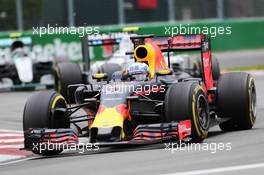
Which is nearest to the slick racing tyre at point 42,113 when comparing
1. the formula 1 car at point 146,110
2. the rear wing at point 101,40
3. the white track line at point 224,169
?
the formula 1 car at point 146,110

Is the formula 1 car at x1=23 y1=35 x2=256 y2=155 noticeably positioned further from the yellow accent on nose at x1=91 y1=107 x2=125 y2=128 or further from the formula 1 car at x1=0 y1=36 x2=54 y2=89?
the formula 1 car at x1=0 y1=36 x2=54 y2=89

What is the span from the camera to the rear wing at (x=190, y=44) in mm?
13875

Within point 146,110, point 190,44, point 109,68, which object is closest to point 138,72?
point 146,110

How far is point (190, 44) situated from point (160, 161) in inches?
170

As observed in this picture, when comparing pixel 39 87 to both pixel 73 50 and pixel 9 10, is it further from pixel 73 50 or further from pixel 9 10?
pixel 9 10

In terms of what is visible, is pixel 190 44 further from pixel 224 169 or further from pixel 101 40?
pixel 101 40

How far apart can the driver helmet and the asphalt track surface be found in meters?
1.22

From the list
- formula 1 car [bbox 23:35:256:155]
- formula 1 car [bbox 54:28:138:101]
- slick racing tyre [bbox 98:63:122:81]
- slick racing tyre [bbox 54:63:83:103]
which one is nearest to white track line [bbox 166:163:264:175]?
formula 1 car [bbox 23:35:256:155]

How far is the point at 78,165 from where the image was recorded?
398 inches

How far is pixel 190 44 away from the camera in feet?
45.6

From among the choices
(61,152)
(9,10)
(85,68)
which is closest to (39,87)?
(85,68)

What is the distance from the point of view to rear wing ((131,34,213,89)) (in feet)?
45.5

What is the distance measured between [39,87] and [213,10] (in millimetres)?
15517

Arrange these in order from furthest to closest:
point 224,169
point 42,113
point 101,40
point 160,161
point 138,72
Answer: point 101,40
point 138,72
point 42,113
point 160,161
point 224,169
